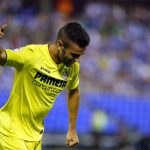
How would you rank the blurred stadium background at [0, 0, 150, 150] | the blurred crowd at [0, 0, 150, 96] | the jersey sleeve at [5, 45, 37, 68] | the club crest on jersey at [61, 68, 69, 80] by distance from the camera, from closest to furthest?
the jersey sleeve at [5, 45, 37, 68] → the club crest on jersey at [61, 68, 69, 80] → the blurred stadium background at [0, 0, 150, 150] → the blurred crowd at [0, 0, 150, 96]

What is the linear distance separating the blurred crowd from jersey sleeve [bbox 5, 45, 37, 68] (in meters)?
8.91

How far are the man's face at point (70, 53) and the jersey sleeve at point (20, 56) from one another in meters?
0.26

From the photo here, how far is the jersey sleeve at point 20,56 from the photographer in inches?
248

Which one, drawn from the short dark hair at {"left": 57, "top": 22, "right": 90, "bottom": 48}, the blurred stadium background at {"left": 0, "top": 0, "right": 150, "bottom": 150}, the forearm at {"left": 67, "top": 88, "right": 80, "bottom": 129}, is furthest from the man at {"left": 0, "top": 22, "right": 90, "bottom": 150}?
the blurred stadium background at {"left": 0, "top": 0, "right": 150, "bottom": 150}

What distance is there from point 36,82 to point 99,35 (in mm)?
12607

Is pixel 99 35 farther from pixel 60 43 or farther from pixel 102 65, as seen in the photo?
pixel 60 43

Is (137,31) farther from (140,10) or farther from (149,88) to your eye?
(149,88)

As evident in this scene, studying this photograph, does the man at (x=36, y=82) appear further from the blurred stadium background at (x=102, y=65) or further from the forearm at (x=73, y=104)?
the blurred stadium background at (x=102, y=65)

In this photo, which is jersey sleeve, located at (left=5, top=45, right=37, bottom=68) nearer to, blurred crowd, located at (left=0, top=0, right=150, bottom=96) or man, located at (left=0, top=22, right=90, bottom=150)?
man, located at (left=0, top=22, right=90, bottom=150)

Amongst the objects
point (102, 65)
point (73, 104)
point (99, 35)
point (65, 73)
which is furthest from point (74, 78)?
point (99, 35)

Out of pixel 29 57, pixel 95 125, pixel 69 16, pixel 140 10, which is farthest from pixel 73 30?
pixel 140 10

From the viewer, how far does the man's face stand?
6.50m

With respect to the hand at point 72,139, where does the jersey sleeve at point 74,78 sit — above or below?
above

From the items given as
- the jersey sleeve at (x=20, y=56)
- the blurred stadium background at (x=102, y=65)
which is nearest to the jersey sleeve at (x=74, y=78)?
the jersey sleeve at (x=20, y=56)
